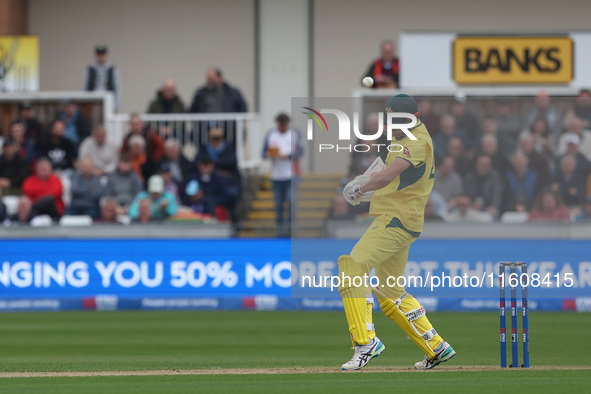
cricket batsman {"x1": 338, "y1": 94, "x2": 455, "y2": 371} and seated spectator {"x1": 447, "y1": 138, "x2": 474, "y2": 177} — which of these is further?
seated spectator {"x1": 447, "y1": 138, "x2": 474, "y2": 177}

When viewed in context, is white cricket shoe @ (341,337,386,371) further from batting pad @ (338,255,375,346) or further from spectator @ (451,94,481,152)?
spectator @ (451,94,481,152)

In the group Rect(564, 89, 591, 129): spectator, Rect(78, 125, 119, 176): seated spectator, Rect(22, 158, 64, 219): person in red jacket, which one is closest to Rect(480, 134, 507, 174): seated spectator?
Rect(564, 89, 591, 129): spectator

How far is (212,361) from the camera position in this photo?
38.7 feet

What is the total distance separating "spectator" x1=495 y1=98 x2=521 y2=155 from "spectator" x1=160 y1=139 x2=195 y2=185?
18.5ft

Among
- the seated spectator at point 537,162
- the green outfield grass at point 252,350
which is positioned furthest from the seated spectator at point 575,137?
the green outfield grass at point 252,350

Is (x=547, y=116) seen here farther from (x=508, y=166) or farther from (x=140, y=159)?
(x=140, y=159)

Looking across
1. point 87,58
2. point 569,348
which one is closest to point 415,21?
point 87,58

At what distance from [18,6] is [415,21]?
9.26m

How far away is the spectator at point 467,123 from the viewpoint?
1827 centimetres

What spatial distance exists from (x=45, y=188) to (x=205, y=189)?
9.26 ft

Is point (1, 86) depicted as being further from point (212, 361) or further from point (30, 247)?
point (212, 361)

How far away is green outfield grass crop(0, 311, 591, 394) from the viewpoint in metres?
9.47

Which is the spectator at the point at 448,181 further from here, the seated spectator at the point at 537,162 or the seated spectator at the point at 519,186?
the seated spectator at the point at 537,162

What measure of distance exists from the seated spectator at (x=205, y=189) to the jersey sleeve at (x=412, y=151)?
410 inches
